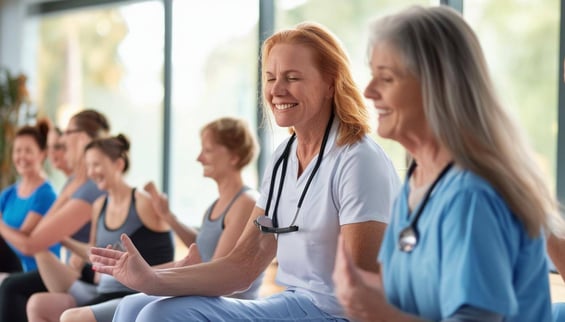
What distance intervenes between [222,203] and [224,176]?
12 centimetres

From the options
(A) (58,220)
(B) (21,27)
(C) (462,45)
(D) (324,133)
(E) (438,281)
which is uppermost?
(B) (21,27)

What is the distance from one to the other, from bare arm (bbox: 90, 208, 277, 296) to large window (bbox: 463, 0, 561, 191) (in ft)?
21.1

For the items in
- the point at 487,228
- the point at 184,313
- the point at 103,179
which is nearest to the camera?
the point at 487,228

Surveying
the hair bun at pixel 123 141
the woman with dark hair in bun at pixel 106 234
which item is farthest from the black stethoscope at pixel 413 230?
the hair bun at pixel 123 141

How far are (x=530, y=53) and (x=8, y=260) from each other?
21.6ft

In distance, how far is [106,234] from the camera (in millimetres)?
3480

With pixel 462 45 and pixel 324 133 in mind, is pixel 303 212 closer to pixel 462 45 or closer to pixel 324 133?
pixel 324 133

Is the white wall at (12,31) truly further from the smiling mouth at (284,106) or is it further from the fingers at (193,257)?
the smiling mouth at (284,106)

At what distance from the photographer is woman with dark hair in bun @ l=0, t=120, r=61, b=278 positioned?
13.8ft

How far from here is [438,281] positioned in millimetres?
1475

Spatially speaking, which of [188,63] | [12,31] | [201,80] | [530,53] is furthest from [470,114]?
[530,53]

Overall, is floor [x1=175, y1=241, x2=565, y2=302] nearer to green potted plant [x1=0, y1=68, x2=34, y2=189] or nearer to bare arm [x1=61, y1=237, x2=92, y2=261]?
bare arm [x1=61, y1=237, x2=92, y2=261]

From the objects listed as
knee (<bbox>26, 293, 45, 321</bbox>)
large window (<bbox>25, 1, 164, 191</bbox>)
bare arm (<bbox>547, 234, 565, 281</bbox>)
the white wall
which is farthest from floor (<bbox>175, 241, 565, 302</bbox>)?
the white wall

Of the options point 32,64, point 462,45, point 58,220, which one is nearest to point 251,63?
point 32,64
